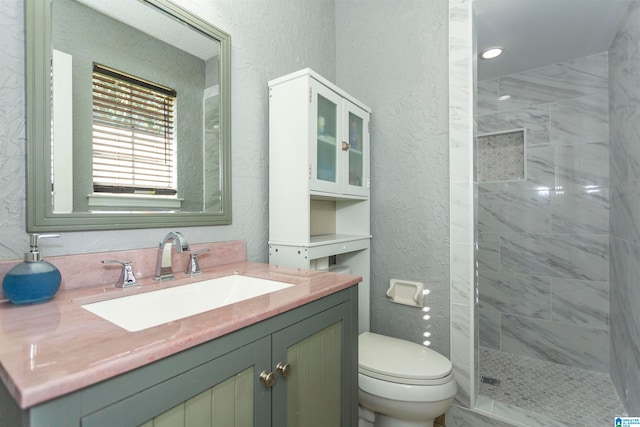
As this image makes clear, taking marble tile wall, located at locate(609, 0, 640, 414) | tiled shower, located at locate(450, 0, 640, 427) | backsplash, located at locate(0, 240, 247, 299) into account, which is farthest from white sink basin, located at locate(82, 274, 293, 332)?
marble tile wall, located at locate(609, 0, 640, 414)

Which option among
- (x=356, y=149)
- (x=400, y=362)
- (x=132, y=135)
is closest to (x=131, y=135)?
(x=132, y=135)

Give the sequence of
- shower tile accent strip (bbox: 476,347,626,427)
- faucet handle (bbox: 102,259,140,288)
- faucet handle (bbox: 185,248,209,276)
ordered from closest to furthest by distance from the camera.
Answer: faucet handle (bbox: 102,259,140,288), faucet handle (bbox: 185,248,209,276), shower tile accent strip (bbox: 476,347,626,427)

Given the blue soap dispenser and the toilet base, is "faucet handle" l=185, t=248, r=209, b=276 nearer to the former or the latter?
the blue soap dispenser

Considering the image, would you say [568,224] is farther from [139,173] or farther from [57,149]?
[57,149]

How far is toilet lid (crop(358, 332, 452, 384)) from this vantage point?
49.7 inches

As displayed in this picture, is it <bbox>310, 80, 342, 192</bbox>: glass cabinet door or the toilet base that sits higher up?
<bbox>310, 80, 342, 192</bbox>: glass cabinet door

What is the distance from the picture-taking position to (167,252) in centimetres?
106

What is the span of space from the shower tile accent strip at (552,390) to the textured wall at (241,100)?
63.6 inches

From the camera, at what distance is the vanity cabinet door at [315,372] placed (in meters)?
0.76

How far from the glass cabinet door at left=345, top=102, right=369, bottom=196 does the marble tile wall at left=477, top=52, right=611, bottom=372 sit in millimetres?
1297

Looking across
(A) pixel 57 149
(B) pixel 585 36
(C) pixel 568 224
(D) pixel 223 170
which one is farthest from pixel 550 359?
(A) pixel 57 149

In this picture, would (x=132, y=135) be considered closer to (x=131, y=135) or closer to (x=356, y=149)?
(x=131, y=135)

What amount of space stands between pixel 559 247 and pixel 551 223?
0.59ft

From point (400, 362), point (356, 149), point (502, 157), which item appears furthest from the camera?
point (502, 157)
